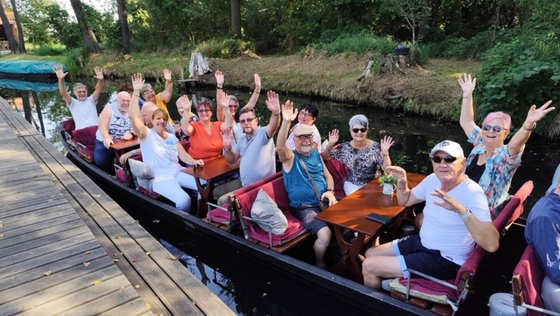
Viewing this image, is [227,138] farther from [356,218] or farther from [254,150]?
[356,218]

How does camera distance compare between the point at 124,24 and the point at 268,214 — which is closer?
the point at 268,214

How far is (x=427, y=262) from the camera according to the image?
2.88 meters

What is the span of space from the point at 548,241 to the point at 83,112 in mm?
7305

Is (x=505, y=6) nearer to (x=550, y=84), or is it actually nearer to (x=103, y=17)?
(x=550, y=84)

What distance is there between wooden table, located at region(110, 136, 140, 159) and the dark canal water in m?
0.96

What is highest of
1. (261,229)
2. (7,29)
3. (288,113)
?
(7,29)

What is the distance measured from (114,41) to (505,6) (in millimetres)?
22743

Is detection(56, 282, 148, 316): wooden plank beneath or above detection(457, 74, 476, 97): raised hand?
beneath

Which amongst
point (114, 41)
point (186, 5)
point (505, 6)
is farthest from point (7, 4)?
point (505, 6)

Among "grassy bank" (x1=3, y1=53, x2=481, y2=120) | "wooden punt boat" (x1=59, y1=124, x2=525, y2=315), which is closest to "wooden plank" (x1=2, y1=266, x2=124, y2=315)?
"wooden punt boat" (x1=59, y1=124, x2=525, y2=315)

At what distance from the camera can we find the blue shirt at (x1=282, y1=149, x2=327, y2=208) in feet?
13.1

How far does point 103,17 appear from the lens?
31.1 m

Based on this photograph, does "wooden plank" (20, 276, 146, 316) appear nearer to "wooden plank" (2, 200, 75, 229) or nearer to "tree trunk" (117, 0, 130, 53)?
"wooden plank" (2, 200, 75, 229)

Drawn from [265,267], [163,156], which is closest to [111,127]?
[163,156]
